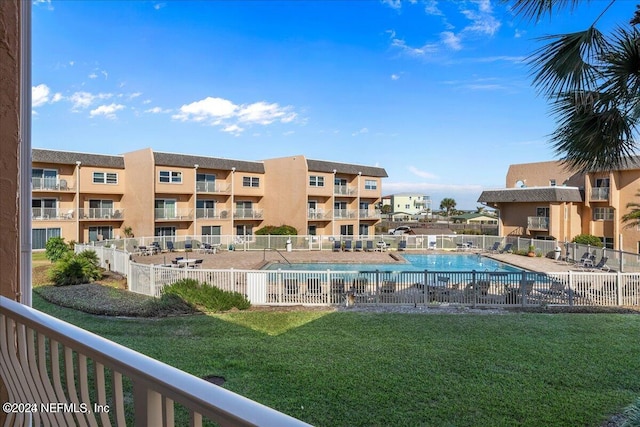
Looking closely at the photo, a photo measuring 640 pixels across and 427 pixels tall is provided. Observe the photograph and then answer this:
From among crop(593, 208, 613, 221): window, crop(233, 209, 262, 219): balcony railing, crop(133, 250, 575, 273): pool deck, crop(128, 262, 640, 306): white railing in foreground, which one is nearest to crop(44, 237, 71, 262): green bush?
crop(133, 250, 575, 273): pool deck

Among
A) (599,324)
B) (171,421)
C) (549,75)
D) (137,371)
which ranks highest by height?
(549,75)

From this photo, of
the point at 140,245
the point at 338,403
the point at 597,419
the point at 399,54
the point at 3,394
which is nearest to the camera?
the point at 3,394

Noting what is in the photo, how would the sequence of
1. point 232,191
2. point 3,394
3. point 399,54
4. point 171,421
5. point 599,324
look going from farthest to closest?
point 232,191
point 399,54
point 599,324
point 3,394
point 171,421

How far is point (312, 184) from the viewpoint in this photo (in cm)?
3525

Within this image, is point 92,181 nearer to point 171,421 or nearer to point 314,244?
point 314,244

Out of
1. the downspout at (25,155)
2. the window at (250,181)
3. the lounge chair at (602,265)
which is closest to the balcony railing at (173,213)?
the window at (250,181)

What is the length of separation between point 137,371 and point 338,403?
13.2 feet

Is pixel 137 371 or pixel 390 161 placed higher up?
pixel 390 161

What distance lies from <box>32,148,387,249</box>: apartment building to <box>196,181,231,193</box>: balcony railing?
85 mm

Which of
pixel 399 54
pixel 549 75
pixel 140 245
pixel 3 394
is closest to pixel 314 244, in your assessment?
pixel 140 245

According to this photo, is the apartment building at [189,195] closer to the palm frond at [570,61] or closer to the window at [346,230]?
the window at [346,230]

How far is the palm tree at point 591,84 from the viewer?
16.6ft

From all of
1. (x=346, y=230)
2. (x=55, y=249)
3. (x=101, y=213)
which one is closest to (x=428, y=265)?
(x=346, y=230)

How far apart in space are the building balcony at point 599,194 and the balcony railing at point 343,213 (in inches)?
765
